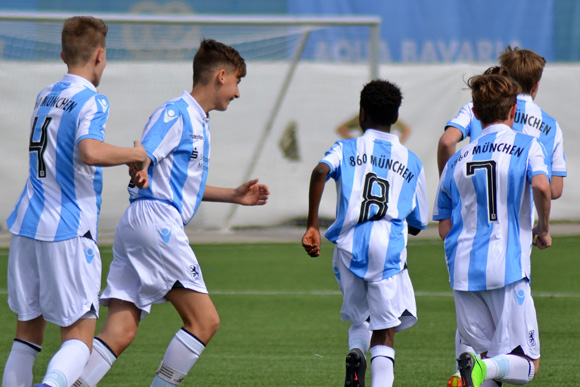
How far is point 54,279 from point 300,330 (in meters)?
3.35

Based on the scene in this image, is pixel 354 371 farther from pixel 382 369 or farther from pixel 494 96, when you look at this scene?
pixel 494 96

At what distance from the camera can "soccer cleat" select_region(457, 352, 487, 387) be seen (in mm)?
3850

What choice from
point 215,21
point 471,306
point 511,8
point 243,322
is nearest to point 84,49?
point 471,306

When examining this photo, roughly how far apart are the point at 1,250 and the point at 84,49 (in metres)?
9.13

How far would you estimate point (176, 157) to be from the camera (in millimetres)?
4188

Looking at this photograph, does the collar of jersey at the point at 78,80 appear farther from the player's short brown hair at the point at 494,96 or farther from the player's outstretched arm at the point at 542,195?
the player's outstretched arm at the point at 542,195

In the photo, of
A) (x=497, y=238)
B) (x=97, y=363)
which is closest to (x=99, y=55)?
(x=97, y=363)

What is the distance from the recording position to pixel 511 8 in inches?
672

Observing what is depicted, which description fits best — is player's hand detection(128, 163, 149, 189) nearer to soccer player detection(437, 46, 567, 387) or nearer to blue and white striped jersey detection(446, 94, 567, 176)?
soccer player detection(437, 46, 567, 387)

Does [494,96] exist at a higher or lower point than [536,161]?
higher

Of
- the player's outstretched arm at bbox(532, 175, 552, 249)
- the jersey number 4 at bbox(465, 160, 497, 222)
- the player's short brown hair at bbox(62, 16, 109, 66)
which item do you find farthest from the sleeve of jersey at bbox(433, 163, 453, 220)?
the player's short brown hair at bbox(62, 16, 109, 66)

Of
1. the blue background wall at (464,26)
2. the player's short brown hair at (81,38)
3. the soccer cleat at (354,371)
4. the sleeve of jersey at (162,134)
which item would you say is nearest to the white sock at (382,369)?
the soccer cleat at (354,371)

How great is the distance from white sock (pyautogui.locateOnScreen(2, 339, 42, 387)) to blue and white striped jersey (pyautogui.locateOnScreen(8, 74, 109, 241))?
51 cm

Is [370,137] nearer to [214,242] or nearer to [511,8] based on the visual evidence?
[214,242]
